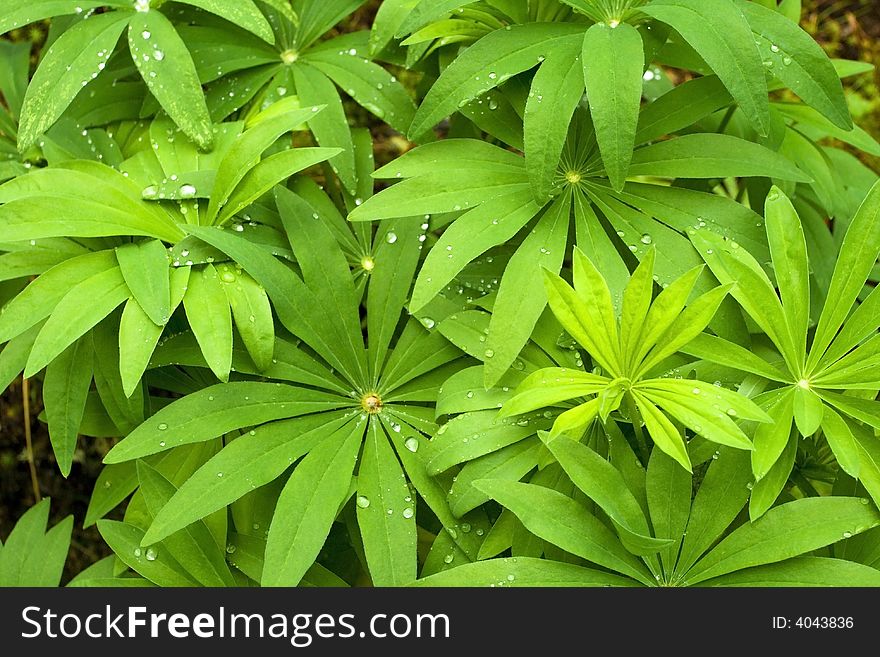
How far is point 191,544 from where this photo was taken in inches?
54.5

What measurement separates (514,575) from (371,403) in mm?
399

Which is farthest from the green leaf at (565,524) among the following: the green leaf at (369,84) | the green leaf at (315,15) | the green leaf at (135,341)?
the green leaf at (315,15)

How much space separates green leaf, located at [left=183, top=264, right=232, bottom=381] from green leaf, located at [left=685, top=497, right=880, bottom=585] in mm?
807

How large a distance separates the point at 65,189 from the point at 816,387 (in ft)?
4.18

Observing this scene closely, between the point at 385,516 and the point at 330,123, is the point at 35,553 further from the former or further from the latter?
the point at 330,123

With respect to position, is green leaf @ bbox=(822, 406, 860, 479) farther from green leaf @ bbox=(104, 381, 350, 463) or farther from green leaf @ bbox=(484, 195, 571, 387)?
green leaf @ bbox=(104, 381, 350, 463)

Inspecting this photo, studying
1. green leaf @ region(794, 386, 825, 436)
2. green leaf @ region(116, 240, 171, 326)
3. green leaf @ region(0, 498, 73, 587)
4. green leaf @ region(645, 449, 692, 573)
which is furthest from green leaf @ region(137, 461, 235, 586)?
green leaf @ region(794, 386, 825, 436)

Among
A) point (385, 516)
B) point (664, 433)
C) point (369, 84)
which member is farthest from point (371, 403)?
point (369, 84)

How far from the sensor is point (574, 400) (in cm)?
138

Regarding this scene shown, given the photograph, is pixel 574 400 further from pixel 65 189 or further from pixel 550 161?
pixel 65 189

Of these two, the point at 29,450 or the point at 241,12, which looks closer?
the point at 241,12

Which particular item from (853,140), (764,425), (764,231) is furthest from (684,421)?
(853,140)

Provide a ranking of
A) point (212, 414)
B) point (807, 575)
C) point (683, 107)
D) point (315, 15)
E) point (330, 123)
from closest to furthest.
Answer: point (807, 575) → point (212, 414) → point (683, 107) → point (330, 123) → point (315, 15)
